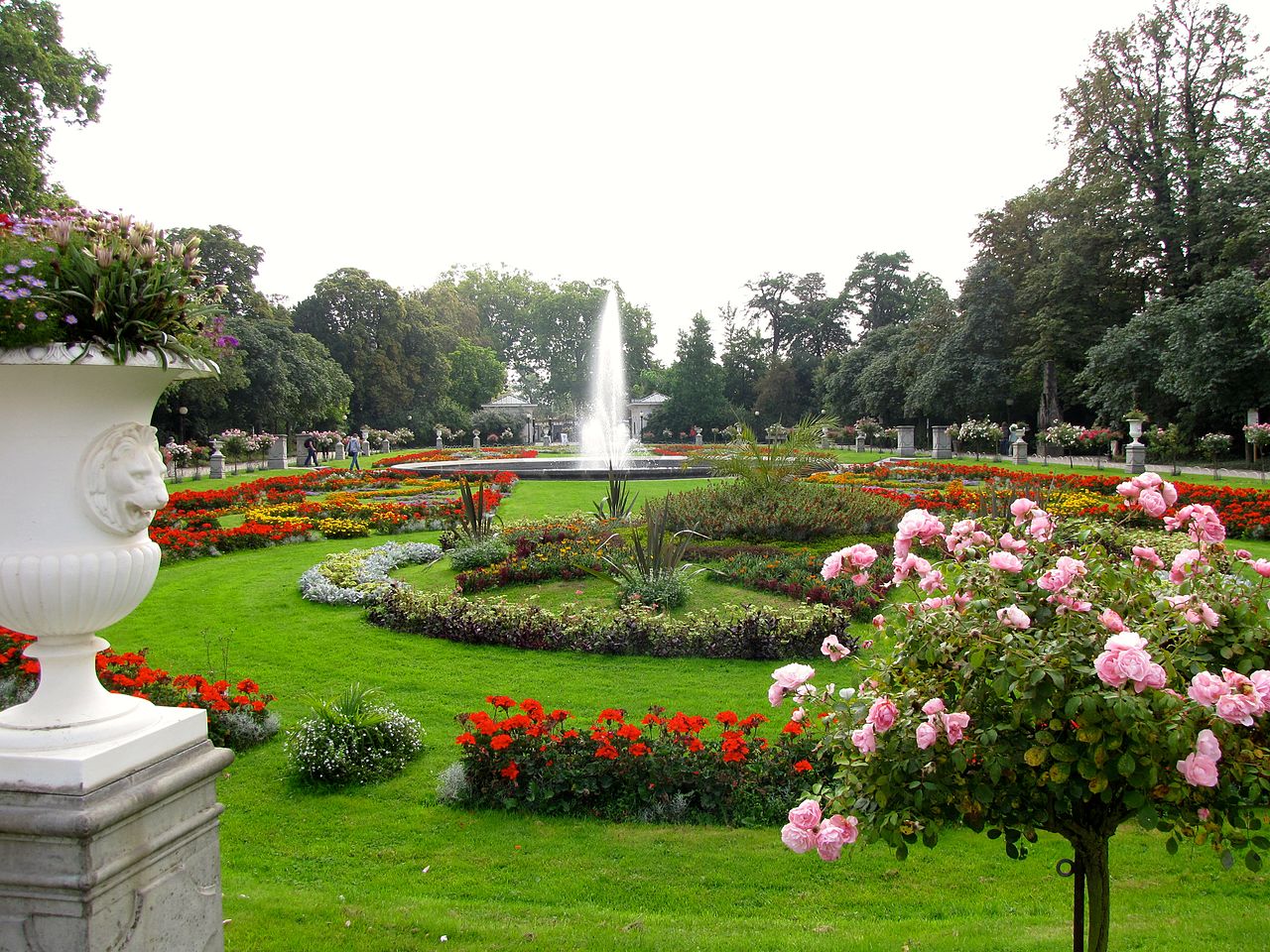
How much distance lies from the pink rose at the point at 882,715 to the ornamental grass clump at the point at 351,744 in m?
3.12

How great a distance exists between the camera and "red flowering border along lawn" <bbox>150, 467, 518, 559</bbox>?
11141mm

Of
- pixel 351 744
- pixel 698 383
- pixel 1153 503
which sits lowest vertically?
pixel 351 744

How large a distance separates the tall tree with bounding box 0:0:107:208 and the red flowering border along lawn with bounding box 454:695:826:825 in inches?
682

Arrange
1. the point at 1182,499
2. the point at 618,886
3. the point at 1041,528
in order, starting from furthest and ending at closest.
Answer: the point at 1182,499 < the point at 618,886 < the point at 1041,528

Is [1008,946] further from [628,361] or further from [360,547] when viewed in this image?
[628,361]

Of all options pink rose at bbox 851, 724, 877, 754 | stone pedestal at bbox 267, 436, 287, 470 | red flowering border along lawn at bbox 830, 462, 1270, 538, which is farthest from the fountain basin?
pink rose at bbox 851, 724, 877, 754

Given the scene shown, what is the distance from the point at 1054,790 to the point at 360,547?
414 inches

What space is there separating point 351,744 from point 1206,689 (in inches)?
150

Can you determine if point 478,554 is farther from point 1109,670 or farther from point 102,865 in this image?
point 1109,670

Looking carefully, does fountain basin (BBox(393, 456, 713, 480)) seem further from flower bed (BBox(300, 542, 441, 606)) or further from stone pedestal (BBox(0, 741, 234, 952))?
stone pedestal (BBox(0, 741, 234, 952))

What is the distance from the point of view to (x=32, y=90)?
17031 millimetres

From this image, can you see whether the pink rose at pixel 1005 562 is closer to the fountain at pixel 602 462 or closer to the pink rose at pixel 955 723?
the pink rose at pixel 955 723

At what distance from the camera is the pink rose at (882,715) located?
1934mm

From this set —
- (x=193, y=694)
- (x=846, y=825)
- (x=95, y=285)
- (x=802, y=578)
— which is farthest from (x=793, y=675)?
(x=802, y=578)
